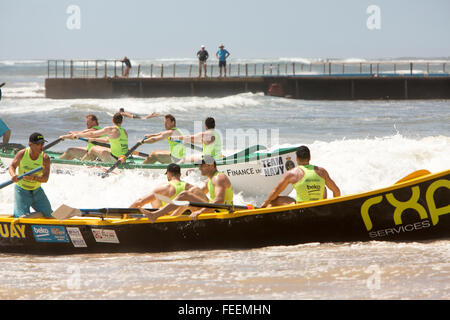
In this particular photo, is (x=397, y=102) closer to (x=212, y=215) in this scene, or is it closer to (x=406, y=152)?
(x=406, y=152)

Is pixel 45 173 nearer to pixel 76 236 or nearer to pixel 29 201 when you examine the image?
pixel 29 201

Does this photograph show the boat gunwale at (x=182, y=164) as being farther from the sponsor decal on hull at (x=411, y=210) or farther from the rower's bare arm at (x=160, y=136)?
the sponsor decal on hull at (x=411, y=210)

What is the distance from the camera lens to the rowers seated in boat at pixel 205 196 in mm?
8375

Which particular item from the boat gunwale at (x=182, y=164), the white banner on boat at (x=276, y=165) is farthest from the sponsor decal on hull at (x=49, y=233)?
the white banner on boat at (x=276, y=165)

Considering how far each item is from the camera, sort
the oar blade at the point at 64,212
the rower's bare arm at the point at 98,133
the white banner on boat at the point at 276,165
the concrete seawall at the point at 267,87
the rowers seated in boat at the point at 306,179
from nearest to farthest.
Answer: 1. the rowers seated in boat at the point at 306,179
2. the oar blade at the point at 64,212
3. the white banner on boat at the point at 276,165
4. the rower's bare arm at the point at 98,133
5. the concrete seawall at the point at 267,87

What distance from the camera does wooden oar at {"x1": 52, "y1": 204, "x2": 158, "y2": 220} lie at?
848 centimetres

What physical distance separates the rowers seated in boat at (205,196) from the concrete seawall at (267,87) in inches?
1185

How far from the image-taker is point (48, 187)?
14.1m

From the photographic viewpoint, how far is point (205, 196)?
8562 mm

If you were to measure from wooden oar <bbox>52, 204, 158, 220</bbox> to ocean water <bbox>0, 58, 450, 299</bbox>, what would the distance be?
0.55 m

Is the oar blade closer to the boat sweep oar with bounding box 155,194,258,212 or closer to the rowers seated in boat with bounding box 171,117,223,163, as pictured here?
the boat sweep oar with bounding box 155,194,258,212

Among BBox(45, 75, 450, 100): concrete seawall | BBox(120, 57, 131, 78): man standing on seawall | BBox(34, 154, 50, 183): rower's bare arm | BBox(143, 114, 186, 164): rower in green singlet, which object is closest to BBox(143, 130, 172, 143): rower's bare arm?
BBox(143, 114, 186, 164): rower in green singlet
